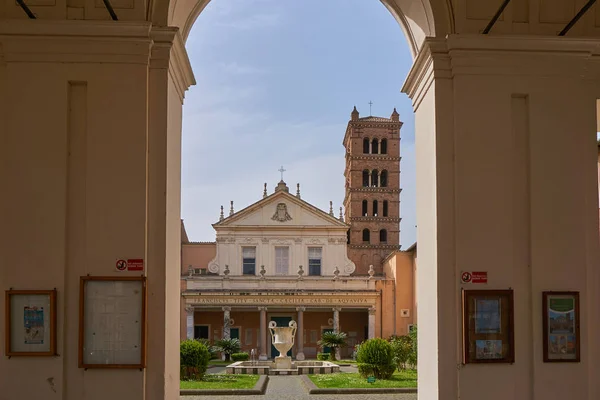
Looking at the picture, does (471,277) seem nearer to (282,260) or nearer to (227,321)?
(227,321)

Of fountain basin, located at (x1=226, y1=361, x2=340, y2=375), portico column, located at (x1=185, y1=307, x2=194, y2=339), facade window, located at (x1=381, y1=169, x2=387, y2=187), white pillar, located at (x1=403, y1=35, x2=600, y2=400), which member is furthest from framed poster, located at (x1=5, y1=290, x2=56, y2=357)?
facade window, located at (x1=381, y1=169, x2=387, y2=187)

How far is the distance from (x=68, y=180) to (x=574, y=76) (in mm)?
4424

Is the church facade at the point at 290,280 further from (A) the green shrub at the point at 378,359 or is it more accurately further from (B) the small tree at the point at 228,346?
(A) the green shrub at the point at 378,359

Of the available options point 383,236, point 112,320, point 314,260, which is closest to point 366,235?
point 383,236

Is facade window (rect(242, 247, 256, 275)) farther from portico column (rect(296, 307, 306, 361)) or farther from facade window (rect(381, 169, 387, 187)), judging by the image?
facade window (rect(381, 169, 387, 187))

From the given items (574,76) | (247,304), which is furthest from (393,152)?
(574,76)

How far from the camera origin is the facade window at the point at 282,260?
40.8 m

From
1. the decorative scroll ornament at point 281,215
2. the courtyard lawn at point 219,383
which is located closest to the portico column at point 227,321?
the decorative scroll ornament at point 281,215

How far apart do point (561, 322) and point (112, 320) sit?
3771 millimetres

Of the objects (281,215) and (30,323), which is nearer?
(30,323)

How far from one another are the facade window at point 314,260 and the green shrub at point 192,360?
75.4 feet

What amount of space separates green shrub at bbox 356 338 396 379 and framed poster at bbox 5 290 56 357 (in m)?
12.1

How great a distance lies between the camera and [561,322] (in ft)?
23.1

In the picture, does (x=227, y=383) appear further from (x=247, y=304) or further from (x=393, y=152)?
(x=393, y=152)
